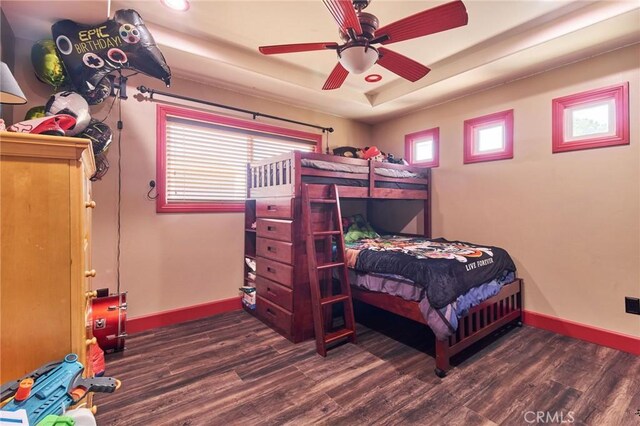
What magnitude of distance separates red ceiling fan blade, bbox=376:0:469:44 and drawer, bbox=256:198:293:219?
1.46 m

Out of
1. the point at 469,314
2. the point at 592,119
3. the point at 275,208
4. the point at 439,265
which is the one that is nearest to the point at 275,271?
the point at 275,208

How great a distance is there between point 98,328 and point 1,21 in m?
2.26

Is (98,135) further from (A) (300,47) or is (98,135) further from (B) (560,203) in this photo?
(B) (560,203)

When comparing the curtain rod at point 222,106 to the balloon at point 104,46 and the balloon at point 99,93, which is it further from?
the balloon at point 104,46

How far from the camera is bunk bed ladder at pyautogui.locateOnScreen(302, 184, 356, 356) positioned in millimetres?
2395

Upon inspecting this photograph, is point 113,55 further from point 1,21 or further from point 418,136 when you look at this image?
point 418,136

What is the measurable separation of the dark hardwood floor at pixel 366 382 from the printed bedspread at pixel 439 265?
572 mm

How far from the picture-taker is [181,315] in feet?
9.84

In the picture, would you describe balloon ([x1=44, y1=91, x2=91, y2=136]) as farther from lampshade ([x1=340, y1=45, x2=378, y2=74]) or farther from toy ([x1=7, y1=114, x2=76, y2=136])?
lampshade ([x1=340, y1=45, x2=378, y2=74])

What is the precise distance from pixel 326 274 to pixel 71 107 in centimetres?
230

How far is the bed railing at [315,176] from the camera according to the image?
262cm

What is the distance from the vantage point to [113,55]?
6.82ft

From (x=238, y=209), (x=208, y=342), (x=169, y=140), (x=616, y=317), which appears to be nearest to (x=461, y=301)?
(x=616, y=317)

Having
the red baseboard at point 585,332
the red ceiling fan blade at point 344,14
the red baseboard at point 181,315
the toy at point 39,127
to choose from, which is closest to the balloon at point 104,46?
the toy at point 39,127
